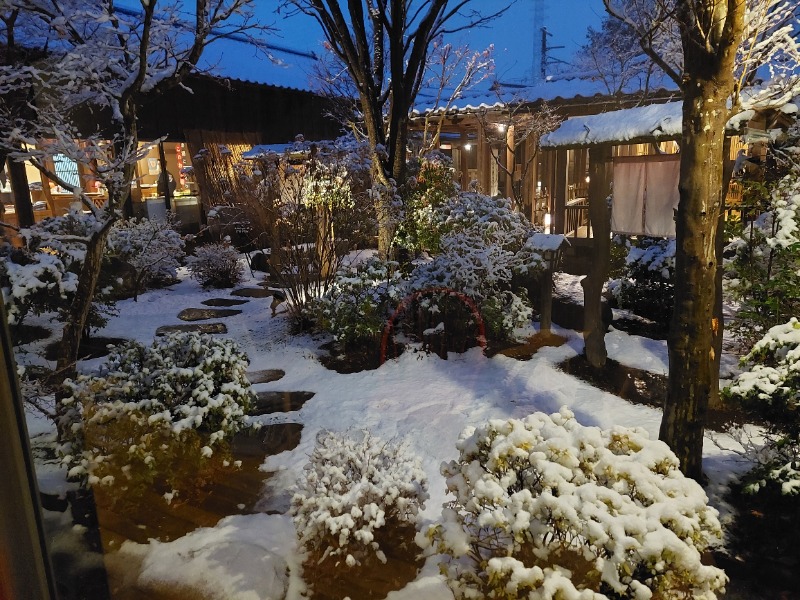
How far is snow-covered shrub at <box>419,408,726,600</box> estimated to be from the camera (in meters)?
2.10

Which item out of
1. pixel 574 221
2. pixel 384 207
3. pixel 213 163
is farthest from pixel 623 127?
pixel 213 163

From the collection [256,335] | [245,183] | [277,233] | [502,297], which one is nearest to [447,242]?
[502,297]

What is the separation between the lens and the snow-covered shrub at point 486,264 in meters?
7.17

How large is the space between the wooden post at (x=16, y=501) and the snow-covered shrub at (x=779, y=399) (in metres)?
3.74

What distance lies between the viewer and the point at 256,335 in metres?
8.13

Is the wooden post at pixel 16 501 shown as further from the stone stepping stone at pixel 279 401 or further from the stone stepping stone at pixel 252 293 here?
the stone stepping stone at pixel 252 293

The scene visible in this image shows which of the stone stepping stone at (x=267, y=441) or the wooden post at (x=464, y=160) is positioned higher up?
the wooden post at (x=464, y=160)

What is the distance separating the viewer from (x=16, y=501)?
0.86m

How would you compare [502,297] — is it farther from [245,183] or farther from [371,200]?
[245,183]

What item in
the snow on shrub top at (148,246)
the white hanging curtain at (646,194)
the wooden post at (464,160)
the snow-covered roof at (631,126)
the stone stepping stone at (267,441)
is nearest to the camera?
the stone stepping stone at (267,441)

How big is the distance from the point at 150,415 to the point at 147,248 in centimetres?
739

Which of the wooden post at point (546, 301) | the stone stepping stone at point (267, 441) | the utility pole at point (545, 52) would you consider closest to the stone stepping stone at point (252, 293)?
the wooden post at point (546, 301)

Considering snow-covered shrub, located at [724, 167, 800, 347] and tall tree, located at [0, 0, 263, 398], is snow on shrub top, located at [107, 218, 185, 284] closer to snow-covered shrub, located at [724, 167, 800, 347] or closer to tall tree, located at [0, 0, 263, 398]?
tall tree, located at [0, 0, 263, 398]

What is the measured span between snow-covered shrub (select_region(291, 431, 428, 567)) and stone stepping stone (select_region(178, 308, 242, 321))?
620cm
